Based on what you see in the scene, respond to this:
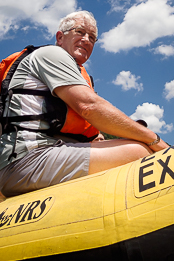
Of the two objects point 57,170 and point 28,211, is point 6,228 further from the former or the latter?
point 57,170

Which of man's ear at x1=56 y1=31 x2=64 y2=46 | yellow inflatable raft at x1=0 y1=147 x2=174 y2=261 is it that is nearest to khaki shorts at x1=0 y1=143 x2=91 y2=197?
yellow inflatable raft at x1=0 y1=147 x2=174 y2=261

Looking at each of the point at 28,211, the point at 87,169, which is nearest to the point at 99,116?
the point at 87,169

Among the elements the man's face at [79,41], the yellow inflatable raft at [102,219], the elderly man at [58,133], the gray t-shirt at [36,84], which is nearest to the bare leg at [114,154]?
the elderly man at [58,133]

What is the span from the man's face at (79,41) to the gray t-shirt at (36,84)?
44 cm

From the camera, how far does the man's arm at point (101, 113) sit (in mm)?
2094

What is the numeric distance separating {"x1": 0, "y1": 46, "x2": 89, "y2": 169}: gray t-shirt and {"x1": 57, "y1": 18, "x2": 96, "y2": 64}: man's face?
44cm

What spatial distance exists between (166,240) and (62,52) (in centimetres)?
162

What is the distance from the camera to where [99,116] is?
210 centimetres

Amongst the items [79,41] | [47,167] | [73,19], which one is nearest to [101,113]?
[47,167]

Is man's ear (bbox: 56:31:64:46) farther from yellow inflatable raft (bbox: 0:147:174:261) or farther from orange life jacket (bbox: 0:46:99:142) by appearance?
yellow inflatable raft (bbox: 0:147:174:261)

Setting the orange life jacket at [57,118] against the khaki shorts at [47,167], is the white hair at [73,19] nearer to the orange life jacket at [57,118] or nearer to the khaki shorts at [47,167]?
the orange life jacket at [57,118]

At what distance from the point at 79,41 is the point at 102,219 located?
5.93ft

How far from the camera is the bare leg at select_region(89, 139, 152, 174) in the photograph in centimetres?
207

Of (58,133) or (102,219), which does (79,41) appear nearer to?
(58,133)
